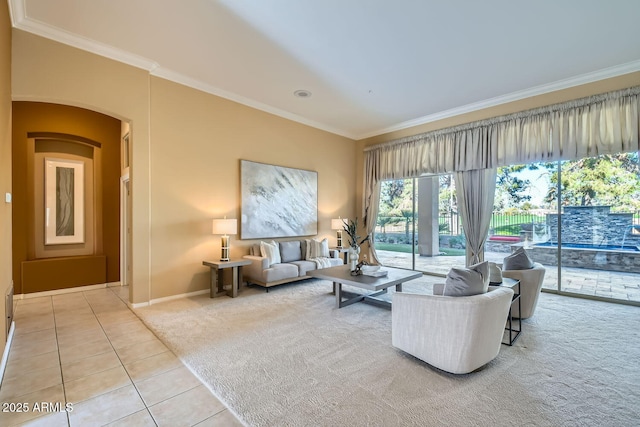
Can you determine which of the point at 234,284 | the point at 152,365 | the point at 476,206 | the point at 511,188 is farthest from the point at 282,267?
the point at 511,188

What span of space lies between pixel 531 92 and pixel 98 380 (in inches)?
266

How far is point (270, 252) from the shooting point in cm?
508

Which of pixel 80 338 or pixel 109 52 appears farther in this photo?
pixel 109 52

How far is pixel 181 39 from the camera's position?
3.47 meters

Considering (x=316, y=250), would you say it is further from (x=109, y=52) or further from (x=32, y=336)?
(x=109, y=52)

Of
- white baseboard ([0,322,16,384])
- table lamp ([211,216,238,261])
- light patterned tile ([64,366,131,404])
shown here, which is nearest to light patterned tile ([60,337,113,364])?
white baseboard ([0,322,16,384])

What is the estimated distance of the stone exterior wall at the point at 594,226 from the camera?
436 centimetres

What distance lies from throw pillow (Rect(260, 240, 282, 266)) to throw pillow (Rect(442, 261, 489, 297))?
3241 mm

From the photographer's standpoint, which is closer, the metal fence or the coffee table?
the coffee table

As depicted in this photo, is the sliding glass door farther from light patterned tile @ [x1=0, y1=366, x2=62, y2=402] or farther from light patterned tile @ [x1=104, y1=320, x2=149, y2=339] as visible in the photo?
light patterned tile @ [x1=0, y1=366, x2=62, y2=402]

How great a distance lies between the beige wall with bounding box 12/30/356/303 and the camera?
11.2ft

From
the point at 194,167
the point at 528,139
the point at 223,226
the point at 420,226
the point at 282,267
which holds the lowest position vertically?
the point at 282,267

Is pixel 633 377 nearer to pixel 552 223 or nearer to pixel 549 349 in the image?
pixel 549 349

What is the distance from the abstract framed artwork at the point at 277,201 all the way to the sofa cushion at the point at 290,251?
0.27 metres
